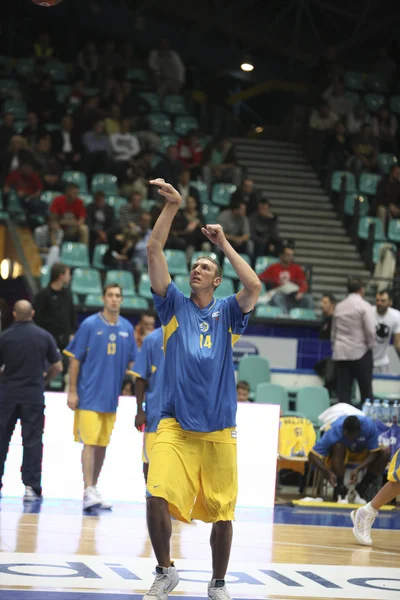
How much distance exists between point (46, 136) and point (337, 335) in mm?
6921

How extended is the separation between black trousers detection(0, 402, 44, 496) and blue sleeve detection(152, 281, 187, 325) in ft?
15.4

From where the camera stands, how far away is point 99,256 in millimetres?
16281

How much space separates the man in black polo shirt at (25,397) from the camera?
1048cm

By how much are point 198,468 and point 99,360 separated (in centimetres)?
437

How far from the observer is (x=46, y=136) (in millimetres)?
18219

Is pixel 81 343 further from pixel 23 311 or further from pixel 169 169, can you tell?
pixel 169 169

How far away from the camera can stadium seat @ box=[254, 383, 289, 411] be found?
13602 millimetres

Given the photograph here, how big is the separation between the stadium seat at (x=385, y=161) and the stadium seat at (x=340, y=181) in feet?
2.40

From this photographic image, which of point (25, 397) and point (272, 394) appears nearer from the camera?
point (25, 397)

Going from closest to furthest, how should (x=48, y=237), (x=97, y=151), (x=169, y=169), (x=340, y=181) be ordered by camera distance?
(x=48, y=237) → (x=169, y=169) → (x=97, y=151) → (x=340, y=181)

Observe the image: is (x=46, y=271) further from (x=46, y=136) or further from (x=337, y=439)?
(x=337, y=439)

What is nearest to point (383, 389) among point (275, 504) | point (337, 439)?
point (337, 439)

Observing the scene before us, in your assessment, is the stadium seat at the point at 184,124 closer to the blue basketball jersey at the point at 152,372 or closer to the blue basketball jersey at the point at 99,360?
the blue basketball jersey at the point at 99,360

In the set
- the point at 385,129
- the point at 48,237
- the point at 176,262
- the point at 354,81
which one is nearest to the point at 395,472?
the point at 176,262
